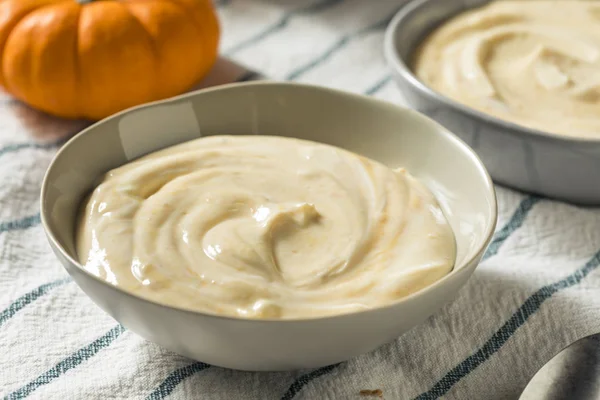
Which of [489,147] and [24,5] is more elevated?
[24,5]

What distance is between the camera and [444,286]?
1.11 m

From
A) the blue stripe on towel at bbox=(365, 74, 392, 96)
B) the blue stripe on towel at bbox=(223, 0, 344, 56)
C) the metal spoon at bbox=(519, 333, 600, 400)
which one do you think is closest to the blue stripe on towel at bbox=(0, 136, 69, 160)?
the blue stripe on towel at bbox=(223, 0, 344, 56)

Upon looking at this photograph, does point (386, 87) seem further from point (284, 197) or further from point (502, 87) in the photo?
point (284, 197)

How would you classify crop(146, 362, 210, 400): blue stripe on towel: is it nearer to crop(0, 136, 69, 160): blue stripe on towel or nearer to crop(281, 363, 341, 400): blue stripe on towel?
crop(281, 363, 341, 400): blue stripe on towel

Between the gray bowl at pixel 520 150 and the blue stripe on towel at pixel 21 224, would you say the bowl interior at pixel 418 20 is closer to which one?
the gray bowl at pixel 520 150

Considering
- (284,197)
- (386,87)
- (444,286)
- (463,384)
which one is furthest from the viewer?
(386,87)

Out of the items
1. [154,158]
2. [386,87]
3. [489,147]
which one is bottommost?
[386,87]

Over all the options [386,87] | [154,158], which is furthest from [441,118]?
[154,158]

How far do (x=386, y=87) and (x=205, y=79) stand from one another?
0.50 metres

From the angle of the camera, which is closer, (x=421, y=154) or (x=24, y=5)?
(x=421, y=154)

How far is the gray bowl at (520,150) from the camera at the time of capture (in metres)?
1.60

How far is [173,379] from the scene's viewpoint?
1259 millimetres

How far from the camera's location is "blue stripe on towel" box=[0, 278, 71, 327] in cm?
140

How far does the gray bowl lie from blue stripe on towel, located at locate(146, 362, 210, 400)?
0.78m
